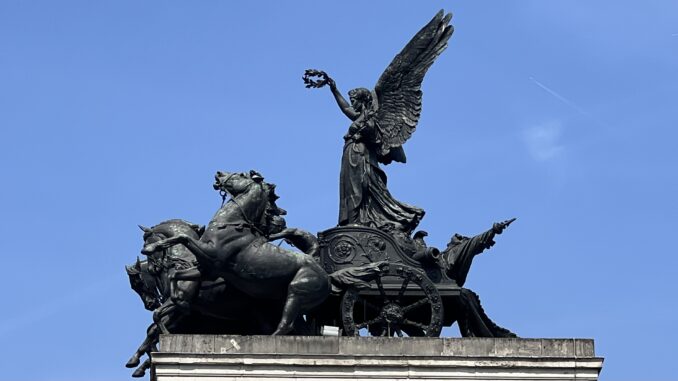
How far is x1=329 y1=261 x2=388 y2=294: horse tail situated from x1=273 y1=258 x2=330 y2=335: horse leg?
516 millimetres

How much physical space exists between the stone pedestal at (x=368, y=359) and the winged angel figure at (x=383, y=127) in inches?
122

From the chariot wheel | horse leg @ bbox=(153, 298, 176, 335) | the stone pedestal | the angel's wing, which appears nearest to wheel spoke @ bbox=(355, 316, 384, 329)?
the chariot wheel

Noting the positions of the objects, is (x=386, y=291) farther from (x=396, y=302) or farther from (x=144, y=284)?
(x=144, y=284)

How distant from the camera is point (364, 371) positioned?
40.1 meters

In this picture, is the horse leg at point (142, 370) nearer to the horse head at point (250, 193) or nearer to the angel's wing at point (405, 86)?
the horse head at point (250, 193)

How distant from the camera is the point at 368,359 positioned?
4012 centimetres

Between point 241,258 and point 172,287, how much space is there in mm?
1371

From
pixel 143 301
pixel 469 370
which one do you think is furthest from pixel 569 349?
pixel 143 301

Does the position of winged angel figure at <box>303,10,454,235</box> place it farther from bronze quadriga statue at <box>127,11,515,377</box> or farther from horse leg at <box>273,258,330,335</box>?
horse leg at <box>273,258,330,335</box>

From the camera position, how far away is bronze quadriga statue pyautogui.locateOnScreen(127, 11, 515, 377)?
1599 inches

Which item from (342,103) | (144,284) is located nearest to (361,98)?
(342,103)

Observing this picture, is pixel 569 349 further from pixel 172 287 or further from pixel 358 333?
pixel 172 287

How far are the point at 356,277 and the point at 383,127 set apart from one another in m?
3.52

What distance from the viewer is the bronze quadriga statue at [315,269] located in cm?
4062
